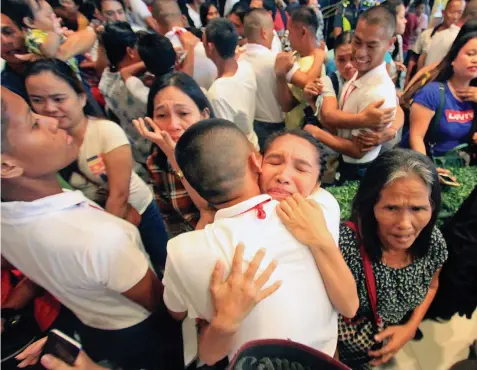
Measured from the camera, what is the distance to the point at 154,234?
6.00 ft

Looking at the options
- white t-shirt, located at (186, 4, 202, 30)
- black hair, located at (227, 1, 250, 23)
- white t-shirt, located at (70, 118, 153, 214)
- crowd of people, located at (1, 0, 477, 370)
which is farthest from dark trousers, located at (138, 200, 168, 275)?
white t-shirt, located at (186, 4, 202, 30)

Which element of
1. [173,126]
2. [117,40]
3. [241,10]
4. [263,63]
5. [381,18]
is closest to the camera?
[173,126]

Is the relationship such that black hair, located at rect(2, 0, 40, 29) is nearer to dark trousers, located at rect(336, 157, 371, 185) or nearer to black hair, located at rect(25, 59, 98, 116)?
black hair, located at rect(25, 59, 98, 116)

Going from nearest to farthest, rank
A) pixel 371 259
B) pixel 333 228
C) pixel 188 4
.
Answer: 1. pixel 333 228
2. pixel 371 259
3. pixel 188 4

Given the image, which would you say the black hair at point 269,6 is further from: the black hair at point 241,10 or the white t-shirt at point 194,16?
the white t-shirt at point 194,16

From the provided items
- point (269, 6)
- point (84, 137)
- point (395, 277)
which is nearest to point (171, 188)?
point (84, 137)

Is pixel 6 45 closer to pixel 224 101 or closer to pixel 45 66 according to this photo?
pixel 45 66

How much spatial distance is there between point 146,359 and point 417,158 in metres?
1.21

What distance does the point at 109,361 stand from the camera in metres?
1.23

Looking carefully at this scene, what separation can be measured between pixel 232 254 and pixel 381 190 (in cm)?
65

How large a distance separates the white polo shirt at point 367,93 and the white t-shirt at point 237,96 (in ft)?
2.10

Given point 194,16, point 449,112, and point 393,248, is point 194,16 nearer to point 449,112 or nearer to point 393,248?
point 449,112

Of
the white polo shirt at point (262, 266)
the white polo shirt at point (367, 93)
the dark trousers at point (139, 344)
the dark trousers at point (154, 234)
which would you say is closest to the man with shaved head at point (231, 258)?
the white polo shirt at point (262, 266)

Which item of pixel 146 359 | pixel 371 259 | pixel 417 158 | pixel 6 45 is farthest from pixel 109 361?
pixel 6 45
